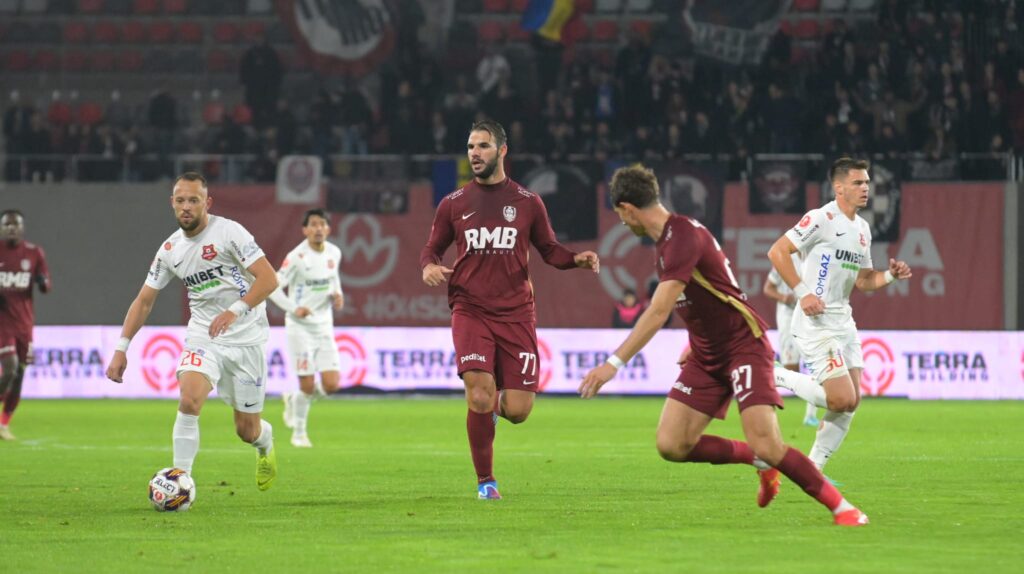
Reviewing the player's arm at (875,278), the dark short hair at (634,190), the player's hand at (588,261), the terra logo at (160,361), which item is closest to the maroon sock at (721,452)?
the dark short hair at (634,190)

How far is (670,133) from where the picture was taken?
28469mm

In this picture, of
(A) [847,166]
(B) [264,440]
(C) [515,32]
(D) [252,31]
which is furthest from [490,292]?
(D) [252,31]

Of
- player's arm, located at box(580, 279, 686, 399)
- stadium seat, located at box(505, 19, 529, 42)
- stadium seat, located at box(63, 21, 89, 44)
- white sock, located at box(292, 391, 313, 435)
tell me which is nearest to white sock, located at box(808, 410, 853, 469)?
player's arm, located at box(580, 279, 686, 399)

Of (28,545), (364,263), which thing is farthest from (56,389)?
(28,545)

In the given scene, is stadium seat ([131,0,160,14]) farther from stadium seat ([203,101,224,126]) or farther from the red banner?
the red banner

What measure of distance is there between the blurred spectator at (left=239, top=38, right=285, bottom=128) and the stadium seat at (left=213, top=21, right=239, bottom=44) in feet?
6.24

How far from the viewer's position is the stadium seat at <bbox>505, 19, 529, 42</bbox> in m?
31.3

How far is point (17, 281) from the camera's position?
17891 mm

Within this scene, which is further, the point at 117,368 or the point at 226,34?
the point at 226,34

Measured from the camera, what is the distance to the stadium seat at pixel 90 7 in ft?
107

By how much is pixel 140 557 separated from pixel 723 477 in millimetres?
5825

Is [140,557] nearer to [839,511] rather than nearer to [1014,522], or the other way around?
[839,511]

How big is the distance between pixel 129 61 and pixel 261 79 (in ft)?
11.5

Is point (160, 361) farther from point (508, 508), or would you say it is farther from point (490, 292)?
point (508, 508)
